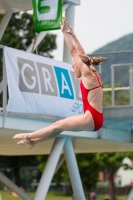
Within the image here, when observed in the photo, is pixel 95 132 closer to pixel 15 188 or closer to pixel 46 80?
pixel 46 80

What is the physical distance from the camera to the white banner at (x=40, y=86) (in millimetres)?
21438

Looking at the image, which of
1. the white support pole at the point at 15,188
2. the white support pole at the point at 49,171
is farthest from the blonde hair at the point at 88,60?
the white support pole at the point at 15,188

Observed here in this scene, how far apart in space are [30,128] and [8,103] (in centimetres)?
133

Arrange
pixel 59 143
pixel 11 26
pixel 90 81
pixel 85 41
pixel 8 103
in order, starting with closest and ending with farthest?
1. pixel 90 81
2. pixel 8 103
3. pixel 59 143
4. pixel 85 41
5. pixel 11 26

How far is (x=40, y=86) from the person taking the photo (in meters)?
22.3

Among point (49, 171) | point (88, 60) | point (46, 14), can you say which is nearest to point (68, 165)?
point (49, 171)

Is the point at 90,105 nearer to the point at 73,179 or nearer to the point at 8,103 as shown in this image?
the point at 8,103

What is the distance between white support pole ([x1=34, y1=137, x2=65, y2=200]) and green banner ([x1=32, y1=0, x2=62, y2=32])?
3803mm

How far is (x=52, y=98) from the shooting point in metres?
22.8

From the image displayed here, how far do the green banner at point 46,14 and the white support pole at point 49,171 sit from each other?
3803 millimetres

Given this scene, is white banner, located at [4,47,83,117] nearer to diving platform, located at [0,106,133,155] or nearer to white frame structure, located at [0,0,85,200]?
diving platform, located at [0,106,133,155]

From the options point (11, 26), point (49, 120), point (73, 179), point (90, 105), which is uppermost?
point (90, 105)

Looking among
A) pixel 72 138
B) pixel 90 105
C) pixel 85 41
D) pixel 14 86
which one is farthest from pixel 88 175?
pixel 90 105

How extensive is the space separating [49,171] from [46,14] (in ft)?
16.5
